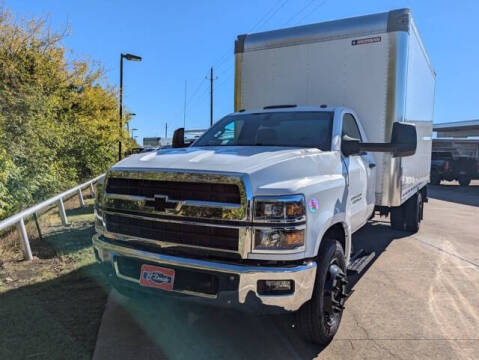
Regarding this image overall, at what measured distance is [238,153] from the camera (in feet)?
10.8

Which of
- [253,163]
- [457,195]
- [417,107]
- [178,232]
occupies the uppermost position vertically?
[417,107]

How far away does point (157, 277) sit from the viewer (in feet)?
9.36

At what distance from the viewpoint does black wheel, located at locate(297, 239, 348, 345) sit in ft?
9.59

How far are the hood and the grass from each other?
146 centimetres

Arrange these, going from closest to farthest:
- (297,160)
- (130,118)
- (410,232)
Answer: (297,160)
(410,232)
(130,118)

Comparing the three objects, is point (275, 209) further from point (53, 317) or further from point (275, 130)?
point (53, 317)

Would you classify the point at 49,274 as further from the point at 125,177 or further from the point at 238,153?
the point at 238,153

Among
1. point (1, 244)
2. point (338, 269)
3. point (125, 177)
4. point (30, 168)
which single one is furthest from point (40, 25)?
point (338, 269)

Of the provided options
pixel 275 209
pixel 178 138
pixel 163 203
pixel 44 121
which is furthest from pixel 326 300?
pixel 44 121

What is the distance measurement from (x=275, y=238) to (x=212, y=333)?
4.42 feet

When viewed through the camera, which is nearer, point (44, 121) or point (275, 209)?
point (275, 209)

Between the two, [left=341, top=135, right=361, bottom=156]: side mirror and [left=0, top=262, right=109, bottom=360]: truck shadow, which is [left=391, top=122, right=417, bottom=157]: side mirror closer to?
[left=341, top=135, right=361, bottom=156]: side mirror

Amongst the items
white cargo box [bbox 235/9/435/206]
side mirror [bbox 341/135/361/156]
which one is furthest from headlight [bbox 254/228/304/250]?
white cargo box [bbox 235/9/435/206]

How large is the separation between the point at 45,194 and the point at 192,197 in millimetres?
7606
